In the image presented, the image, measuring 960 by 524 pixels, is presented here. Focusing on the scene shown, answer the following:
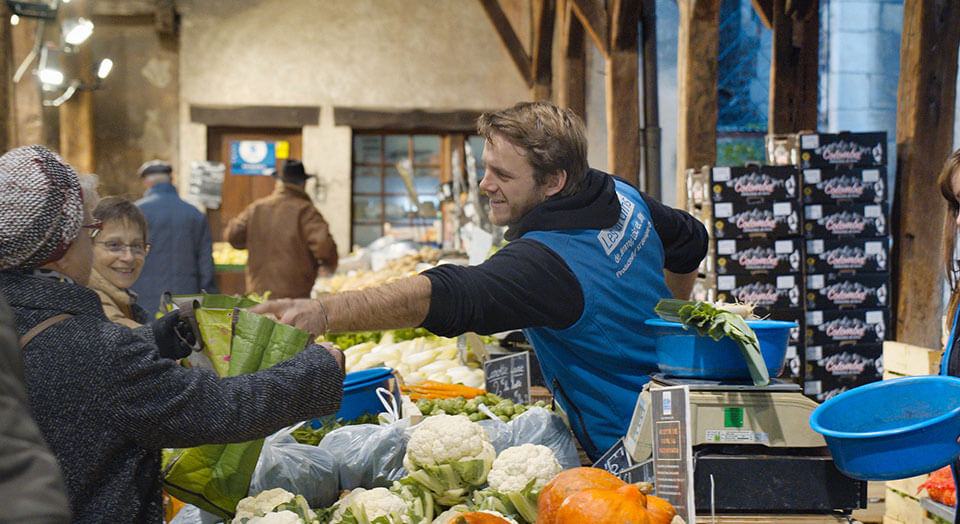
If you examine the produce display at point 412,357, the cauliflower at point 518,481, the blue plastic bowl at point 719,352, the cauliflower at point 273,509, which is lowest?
the produce display at point 412,357

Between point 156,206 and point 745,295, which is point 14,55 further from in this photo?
point 745,295

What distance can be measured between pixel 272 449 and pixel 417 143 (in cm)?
997

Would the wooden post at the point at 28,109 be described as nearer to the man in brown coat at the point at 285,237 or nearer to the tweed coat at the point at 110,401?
the man in brown coat at the point at 285,237

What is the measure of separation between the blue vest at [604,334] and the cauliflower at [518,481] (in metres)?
0.33

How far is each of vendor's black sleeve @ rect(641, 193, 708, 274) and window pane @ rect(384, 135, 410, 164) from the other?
923cm

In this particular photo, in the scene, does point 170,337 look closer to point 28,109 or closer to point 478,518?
point 478,518

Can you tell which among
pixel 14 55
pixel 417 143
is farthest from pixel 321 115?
pixel 14 55

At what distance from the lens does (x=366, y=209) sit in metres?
11.9

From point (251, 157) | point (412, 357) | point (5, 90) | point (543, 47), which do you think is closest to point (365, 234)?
point (251, 157)

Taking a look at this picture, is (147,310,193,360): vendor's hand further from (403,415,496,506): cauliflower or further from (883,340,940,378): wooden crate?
(883,340,940,378): wooden crate

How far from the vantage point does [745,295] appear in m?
5.40

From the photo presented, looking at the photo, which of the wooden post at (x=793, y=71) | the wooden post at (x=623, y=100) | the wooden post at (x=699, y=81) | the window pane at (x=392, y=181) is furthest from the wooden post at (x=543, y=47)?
the wooden post at (x=699, y=81)

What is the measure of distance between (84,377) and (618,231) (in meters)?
1.35

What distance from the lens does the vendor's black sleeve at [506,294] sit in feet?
6.79
